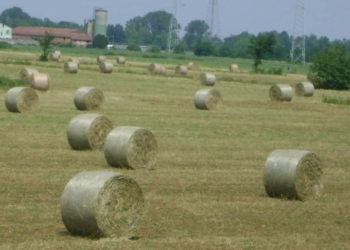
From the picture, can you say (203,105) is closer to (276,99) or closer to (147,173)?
(276,99)

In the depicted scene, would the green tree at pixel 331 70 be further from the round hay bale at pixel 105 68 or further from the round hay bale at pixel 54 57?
the round hay bale at pixel 54 57

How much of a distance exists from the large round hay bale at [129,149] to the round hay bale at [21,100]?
11576 mm

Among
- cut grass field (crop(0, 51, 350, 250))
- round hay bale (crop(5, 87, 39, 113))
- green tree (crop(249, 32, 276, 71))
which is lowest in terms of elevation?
cut grass field (crop(0, 51, 350, 250))

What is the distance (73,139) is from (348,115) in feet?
57.6

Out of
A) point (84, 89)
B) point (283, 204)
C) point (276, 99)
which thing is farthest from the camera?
point (276, 99)

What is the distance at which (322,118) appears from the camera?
34.3 meters

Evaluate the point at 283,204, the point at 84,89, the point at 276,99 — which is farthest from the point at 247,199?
the point at 276,99

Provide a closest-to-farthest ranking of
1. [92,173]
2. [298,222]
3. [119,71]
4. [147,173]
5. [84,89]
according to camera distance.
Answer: [92,173]
[298,222]
[147,173]
[84,89]
[119,71]

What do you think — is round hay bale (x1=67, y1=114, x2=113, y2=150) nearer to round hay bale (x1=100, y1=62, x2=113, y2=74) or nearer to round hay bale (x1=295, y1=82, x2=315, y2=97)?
round hay bale (x1=295, y1=82, x2=315, y2=97)

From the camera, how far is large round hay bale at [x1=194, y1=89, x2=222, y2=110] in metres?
35.3

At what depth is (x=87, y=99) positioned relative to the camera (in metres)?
32.3

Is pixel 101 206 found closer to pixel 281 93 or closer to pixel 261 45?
pixel 281 93

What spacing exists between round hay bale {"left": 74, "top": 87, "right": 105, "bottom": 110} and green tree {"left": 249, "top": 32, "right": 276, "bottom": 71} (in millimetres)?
52491

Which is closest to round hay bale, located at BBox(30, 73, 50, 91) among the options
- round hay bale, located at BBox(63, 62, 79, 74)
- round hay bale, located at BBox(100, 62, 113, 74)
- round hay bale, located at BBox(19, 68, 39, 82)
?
round hay bale, located at BBox(19, 68, 39, 82)
